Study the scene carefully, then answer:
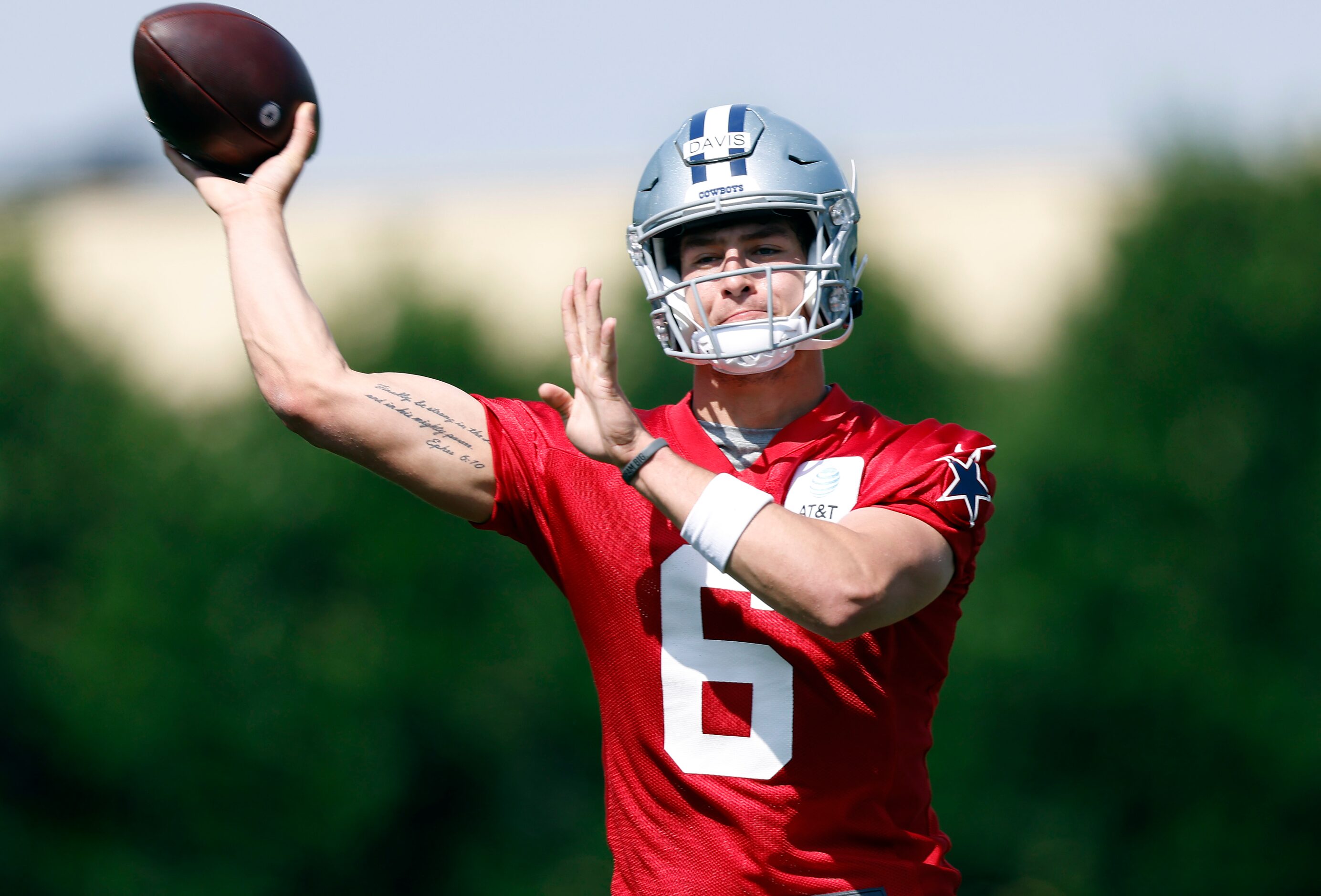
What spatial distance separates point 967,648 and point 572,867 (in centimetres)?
478

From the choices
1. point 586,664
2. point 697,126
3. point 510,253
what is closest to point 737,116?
point 697,126

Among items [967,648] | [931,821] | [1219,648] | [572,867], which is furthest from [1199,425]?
[931,821]

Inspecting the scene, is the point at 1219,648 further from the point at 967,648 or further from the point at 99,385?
the point at 99,385

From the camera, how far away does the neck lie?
317cm

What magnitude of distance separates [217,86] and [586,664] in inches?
493

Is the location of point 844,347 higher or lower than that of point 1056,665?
higher

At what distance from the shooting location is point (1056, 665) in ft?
46.0

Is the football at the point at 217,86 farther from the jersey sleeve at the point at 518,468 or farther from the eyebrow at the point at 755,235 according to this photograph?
the eyebrow at the point at 755,235

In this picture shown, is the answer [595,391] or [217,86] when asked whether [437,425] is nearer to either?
[595,391]

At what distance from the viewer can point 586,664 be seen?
15.2m

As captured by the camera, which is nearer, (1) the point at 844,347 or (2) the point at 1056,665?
(2) the point at 1056,665

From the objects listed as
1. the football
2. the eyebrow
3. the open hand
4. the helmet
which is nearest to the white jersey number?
the helmet

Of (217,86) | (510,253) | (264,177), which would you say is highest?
(217,86)

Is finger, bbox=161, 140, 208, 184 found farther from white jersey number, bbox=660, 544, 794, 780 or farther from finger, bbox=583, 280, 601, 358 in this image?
white jersey number, bbox=660, 544, 794, 780
